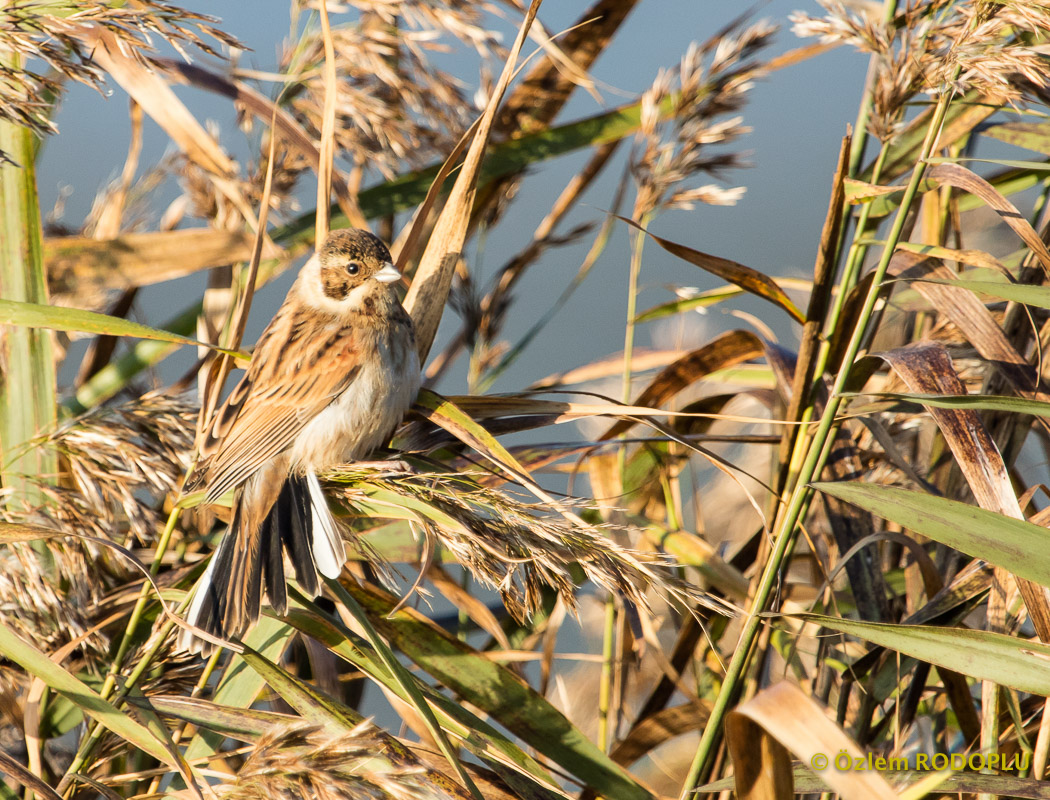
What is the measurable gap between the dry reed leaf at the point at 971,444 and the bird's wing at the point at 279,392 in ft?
3.18

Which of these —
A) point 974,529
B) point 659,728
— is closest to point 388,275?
point 659,728

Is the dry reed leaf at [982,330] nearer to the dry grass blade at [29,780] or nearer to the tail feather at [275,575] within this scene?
the tail feather at [275,575]

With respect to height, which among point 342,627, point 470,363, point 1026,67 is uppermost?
point 1026,67

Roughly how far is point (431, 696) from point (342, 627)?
16 centimetres

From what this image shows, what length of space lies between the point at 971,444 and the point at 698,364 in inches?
19.9

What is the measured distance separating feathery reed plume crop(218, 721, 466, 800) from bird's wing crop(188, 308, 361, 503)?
23.3 inches

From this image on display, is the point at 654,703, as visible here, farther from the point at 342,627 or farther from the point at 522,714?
the point at 342,627

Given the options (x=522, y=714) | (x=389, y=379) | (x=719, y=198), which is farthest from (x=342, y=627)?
(x=719, y=198)

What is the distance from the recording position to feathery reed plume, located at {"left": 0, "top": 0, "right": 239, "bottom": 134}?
1.12 m

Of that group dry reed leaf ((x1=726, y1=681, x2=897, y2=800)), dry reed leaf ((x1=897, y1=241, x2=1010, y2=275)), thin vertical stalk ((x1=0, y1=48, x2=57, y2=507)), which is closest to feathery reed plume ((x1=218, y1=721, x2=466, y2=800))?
dry reed leaf ((x1=726, y1=681, x2=897, y2=800))

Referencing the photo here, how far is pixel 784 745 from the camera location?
81 centimetres

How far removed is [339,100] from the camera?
1586 millimetres

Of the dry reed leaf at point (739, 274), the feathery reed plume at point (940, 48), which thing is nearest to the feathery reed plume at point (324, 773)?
the dry reed leaf at point (739, 274)

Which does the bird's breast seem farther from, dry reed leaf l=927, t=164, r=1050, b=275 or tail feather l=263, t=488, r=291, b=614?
dry reed leaf l=927, t=164, r=1050, b=275
